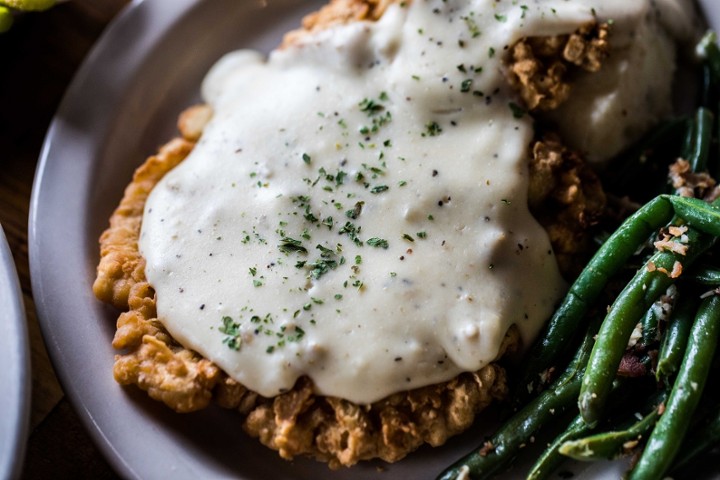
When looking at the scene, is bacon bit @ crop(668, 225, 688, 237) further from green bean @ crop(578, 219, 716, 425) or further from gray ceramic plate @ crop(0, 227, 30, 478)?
gray ceramic plate @ crop(0, 227, 30, 478)

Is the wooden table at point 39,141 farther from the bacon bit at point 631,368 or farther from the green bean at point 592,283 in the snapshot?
the bacon bit at point 631,368

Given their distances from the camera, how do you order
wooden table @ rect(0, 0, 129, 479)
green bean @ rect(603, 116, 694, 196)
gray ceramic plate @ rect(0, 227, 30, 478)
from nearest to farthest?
gray ceramic plate @ rect(0, 227, 30, 478) → wooden table @ rect(0, 0, 129, 479) → green bean @ rect(603, 116, 694, 196)

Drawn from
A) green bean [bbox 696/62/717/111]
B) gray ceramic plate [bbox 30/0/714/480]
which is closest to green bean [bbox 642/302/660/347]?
gray ceramic plate [bbox 30/0/714/480]

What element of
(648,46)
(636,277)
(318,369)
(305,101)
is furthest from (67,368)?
(648,46)

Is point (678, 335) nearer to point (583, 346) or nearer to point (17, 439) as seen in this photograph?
point (583, 346)

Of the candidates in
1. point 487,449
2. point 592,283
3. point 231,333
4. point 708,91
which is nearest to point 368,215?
point 231,333

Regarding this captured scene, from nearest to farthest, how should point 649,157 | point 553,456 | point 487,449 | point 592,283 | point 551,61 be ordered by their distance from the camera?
point 553,456, point 487,449, point 592,283, point 551,61, point 649,157

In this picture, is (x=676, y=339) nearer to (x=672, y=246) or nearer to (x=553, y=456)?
(x=672, y=246)

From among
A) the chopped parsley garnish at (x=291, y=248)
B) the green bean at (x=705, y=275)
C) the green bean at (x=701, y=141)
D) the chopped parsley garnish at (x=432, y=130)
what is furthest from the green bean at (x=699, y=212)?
the chopped parsley garnish at (x=291, y=248)
